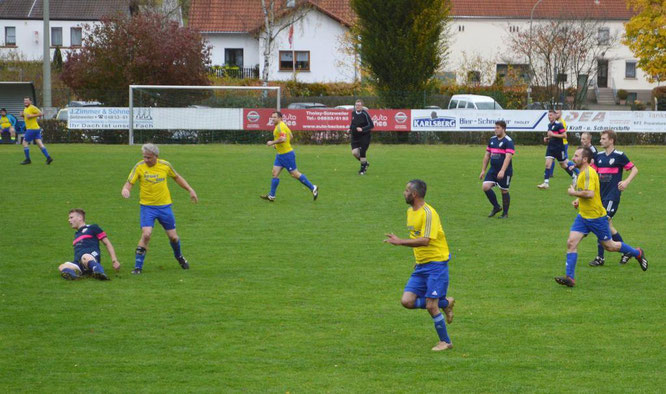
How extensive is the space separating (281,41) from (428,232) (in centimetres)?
5589

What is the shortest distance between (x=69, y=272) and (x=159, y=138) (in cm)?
2573

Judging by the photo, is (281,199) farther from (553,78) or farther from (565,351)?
(553,78)

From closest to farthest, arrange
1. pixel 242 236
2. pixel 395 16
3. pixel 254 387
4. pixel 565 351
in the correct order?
pixel 254 387 → pixel 565 351 → pixel 242 236 → pixel 395 16

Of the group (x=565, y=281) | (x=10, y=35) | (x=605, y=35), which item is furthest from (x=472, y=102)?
(x=10, y=35)

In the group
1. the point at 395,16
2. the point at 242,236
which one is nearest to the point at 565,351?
the point at 242,236

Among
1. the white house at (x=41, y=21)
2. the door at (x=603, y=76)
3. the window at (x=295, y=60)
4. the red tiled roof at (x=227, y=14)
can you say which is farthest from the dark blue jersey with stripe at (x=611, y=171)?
the white house at (x=41, y=21)

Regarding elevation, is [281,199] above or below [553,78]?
below

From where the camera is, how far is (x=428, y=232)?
8.28 metres

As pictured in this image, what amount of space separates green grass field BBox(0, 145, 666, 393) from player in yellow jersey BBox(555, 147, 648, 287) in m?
0.38

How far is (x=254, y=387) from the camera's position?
292 inches

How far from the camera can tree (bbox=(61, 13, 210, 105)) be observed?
40156mm

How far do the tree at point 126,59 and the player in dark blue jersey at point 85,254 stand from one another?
92.1ft

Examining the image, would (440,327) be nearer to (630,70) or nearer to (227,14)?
(227,14)

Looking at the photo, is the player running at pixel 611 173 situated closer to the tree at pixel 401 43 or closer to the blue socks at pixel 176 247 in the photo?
the blue socks at pixel 176 247
